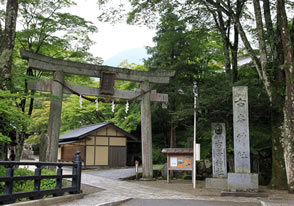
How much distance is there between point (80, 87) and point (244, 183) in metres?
8.04

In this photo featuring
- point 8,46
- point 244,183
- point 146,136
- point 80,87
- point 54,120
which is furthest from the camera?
point 146,136

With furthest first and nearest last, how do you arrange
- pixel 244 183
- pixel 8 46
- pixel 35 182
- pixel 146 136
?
pixel 146 136
pixel 244 183
pixel 8 46
pixel 35 182

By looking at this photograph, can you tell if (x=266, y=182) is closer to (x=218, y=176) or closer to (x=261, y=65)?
(x=218, y=176)

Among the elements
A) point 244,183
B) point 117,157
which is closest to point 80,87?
point 244,183

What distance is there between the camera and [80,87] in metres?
13.0

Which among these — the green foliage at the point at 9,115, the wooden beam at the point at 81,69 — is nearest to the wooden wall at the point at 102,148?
the wooden beam at the point at 81,69

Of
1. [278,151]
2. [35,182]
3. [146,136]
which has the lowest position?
[35,182]

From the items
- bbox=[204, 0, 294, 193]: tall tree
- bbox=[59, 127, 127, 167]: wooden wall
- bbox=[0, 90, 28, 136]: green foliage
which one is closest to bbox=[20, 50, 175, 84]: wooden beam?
bbox=[0, 90, 28, 136]: green foliage

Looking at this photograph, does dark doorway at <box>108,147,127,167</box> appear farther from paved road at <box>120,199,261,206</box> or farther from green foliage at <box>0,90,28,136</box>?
paved road at <box>120,199,261,206</box>

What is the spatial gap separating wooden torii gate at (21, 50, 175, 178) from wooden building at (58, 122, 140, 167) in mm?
8344

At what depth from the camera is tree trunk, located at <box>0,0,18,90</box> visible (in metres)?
8.86

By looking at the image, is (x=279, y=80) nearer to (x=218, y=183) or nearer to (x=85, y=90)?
(x=218, y=183)

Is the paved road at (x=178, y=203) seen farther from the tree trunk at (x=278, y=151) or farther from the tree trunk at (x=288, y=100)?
the tree trunk at (x=278, y=151)

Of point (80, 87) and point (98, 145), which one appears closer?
point (80, 87)
